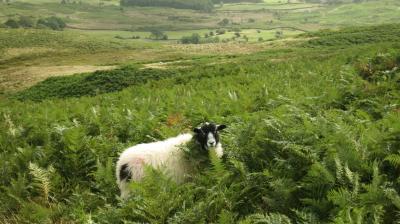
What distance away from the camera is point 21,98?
142ft

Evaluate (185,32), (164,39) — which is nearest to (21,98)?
(164,39)

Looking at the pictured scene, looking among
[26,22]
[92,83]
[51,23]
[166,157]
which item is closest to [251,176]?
[166,157]

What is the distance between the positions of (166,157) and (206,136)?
927mm

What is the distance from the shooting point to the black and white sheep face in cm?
851

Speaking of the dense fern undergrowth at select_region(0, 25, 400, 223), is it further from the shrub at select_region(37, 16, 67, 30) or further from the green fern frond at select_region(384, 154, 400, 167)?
the shrub at select_region(37, 16, 67, 30)

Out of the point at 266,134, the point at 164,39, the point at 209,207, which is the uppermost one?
the point at 266,134

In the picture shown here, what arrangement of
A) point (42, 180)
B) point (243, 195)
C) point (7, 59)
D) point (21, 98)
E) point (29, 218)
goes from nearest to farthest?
1. point (243, 195)
2. point (29, 218)
3. point (42, 180)
4. point (21, 98)
5. point (7, 59)

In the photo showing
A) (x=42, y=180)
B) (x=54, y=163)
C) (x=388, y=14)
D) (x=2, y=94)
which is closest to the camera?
(x=42, y=180)

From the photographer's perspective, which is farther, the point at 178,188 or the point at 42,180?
the point at 42,180

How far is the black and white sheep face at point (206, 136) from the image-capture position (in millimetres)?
8508

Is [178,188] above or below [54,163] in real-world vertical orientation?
above

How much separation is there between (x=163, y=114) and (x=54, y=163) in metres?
4.74

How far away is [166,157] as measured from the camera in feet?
28.9

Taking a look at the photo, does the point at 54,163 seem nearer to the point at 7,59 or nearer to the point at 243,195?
the point at 243,195
